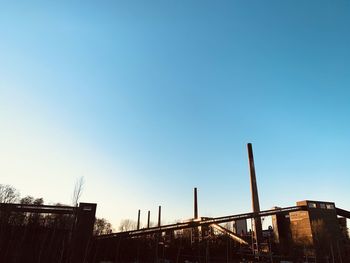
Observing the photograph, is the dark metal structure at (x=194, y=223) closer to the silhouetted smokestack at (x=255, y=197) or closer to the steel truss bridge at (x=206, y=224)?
the steel truss bridge at (x=206, y=224)

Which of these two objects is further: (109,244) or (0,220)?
(109,244)

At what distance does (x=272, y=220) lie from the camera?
112 feet

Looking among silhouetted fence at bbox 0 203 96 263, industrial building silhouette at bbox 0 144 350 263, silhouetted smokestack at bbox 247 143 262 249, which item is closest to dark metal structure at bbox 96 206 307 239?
industrial building silhouette at bbox 0 144 350 263

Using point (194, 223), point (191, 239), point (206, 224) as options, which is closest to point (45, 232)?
point (194, 223)

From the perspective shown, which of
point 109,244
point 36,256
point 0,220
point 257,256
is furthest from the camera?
point 257,256

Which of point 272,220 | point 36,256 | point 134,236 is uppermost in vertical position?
point 272,220

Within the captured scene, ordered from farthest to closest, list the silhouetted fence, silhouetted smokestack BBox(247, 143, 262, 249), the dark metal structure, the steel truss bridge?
silhouetted smokestack BBox(247, 143, 262, 249) < the steel truss bridge < the dark metal structure < the silhouetted fence

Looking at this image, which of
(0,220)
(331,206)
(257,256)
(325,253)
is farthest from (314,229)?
(0,220)

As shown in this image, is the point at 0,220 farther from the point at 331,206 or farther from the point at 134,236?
the point at 331,206

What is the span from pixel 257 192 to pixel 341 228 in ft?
39.9

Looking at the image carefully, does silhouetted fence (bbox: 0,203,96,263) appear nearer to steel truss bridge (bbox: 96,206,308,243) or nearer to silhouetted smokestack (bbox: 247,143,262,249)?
steel truss bridge (bbox: 96,206,308,243)

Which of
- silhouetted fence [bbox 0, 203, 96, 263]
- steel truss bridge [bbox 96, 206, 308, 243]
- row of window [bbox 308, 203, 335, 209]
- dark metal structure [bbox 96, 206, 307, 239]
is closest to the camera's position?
silhouetted fence [bbox 0, 203, 96, 263]

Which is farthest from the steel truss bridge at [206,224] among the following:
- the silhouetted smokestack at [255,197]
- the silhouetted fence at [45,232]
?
the silhouetted fence at [45,232]

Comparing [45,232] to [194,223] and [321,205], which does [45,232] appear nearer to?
[194,223]
